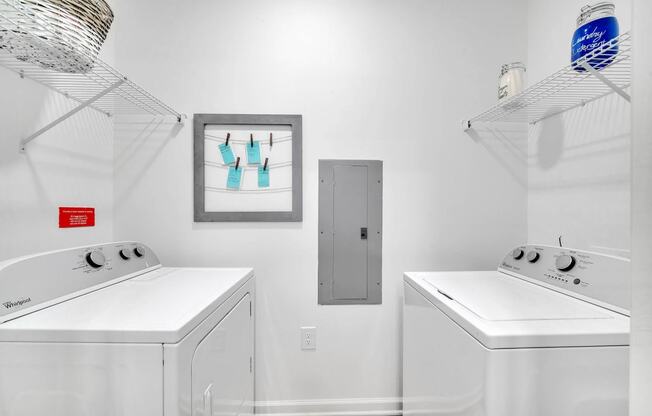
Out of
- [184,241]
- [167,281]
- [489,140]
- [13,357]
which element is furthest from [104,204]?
[489,140]

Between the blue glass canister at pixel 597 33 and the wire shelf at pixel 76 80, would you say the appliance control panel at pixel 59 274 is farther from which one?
the blue glass canister at pixel 597 33

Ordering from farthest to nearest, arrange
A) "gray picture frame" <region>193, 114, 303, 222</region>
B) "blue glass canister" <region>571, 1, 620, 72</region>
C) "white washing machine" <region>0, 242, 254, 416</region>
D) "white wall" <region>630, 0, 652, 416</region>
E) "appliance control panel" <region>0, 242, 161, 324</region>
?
"gray picture frame" <region>193, 114, 303, 222</region>
"blue glass canister" <region>571, 1, 620, 72</region>
"appliance control panel" <region>0, 242, 161, 324</region>
"white washing machine" <region>0, 242, 254, 416</region>
"white wall" <region>630, 0, 652, 416</region>

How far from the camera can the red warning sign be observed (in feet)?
4.34

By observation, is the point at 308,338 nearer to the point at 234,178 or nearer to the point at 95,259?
the point at 234,178

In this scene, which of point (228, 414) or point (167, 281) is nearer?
point (228, 414)

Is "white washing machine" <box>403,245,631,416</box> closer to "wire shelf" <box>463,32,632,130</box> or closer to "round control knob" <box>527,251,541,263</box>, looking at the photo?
"round control knob" <box>527,251,541,263</box>

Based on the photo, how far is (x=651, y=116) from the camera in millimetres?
295

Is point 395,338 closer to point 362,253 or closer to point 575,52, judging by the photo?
point 362,253

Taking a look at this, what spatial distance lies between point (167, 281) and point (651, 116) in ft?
4.67

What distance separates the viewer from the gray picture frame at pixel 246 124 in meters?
1.60

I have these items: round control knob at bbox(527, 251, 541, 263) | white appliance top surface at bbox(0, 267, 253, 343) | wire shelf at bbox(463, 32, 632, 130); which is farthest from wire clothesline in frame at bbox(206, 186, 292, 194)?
round control knob at bbox(527, 251, 541, 263)

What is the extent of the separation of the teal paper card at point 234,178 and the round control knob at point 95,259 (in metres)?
0.64

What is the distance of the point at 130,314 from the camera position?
86 centimetres

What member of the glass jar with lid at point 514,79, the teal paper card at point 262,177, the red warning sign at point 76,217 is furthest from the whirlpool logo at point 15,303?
the glass jar with lid at point 514,79
